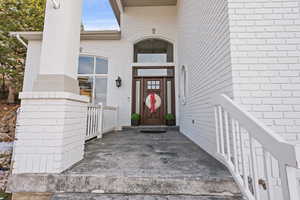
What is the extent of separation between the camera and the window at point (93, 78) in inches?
237

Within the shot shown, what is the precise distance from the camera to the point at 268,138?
98cm

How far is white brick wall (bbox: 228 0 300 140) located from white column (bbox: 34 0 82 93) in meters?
2.12

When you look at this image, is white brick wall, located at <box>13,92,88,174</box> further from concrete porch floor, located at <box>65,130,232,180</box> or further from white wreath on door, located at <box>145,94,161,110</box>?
white wreath on door, located at <box>145,94,161,110</box>

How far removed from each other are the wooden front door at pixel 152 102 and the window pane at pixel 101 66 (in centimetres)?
180

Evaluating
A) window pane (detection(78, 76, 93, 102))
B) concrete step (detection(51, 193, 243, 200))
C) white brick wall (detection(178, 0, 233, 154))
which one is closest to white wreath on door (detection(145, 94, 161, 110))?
window pane (detection(78, 76, 93, 102))

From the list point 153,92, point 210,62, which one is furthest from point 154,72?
point 210,62

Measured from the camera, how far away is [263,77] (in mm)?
1740

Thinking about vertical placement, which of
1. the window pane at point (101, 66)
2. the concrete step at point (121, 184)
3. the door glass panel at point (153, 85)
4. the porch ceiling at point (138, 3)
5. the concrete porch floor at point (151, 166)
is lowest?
the concrete step at point (121, 184)

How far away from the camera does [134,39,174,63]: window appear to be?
6211mm

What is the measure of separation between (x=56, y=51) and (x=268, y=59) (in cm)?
267

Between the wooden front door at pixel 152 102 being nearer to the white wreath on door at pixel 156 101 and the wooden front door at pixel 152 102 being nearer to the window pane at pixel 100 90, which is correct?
the white wreath on door at pixel 156 101

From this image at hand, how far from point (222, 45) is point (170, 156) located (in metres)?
1.79

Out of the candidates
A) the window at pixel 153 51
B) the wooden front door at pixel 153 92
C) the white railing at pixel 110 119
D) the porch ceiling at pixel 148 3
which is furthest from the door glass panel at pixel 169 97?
the porch ceiling at pixel 148 3

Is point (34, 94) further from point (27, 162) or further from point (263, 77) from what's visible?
point (263, 77)
